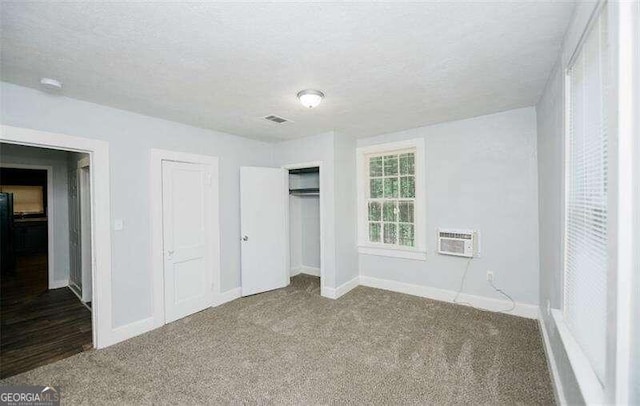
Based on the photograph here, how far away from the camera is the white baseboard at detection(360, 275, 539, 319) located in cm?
308

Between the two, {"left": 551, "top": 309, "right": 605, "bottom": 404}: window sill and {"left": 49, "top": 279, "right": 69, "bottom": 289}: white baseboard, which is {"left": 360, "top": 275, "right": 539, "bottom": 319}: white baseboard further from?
{"left": 49, "top": 279, "right": 69, "bottom": 289}: white baseboard

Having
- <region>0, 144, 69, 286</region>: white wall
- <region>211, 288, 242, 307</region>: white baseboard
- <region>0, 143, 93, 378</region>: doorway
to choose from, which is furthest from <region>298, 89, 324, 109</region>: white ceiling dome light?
<region>0, 144, 69, 286</region>: white wall

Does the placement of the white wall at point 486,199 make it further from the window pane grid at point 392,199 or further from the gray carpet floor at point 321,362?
the gray carpet floor at point 321,362

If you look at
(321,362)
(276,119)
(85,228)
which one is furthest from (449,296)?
(85,228)

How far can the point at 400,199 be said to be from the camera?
4.02 meters

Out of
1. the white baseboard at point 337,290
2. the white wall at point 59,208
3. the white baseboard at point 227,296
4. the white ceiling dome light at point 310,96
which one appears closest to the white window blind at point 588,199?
the white ceiling dome light at point 310,96

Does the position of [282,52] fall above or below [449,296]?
above

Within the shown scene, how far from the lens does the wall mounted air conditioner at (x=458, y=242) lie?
11.0 ft

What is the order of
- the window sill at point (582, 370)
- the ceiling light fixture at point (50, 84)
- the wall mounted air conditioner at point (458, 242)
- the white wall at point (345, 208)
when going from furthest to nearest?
the white wall at point (345, 208) < the wall mounted air conditioner at point (458, 242) < the ceiling light fixture at point (50, 84) < the window sill at point (582, 370)

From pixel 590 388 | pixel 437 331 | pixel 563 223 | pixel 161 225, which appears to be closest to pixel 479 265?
pixel 437 331

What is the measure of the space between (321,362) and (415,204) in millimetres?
2448

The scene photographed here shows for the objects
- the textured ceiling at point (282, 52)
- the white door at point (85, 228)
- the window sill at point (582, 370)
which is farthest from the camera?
the white door at point (85, 228)

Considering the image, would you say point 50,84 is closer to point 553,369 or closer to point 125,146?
point 125,146

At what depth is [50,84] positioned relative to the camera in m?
2.15
